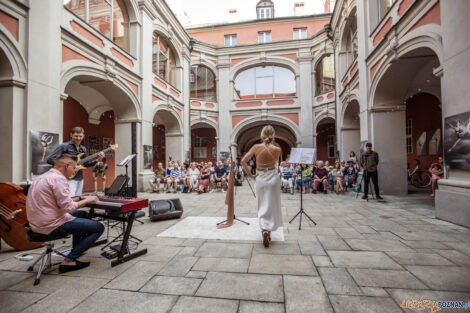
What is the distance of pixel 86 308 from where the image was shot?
1.85 meters

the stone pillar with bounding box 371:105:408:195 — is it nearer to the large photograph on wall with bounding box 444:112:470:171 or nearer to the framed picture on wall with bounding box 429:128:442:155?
the large photograph on wall with bounding box 444:112:470:171

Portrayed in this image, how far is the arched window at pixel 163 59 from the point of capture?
11578mm

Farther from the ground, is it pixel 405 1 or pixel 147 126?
pixel 405 1

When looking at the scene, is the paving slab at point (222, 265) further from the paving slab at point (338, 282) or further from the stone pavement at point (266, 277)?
the paving slab at point (338, 282)

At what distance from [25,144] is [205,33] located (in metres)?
15.8

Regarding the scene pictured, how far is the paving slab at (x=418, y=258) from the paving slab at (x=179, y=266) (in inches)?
96.0

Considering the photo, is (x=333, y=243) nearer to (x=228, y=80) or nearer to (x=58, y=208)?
(x=58, y=208)

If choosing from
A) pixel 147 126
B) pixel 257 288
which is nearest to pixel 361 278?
pixel 257 288

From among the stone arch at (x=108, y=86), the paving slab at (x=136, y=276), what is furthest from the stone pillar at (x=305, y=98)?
the paving slab at (x=136, y=276)

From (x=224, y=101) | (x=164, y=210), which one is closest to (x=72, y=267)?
(x=164, y=210)

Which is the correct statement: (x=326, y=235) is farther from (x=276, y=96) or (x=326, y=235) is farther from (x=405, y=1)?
(x=276, y=96)

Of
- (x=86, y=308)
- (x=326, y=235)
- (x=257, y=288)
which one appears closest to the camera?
(x=86, y=308)

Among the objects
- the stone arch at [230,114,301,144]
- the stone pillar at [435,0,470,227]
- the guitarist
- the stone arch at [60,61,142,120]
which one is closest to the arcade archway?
the stone pillar at [435,0,470,227]

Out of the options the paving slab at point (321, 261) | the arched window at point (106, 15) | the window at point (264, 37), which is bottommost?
the paving slab at point (321, 261)
